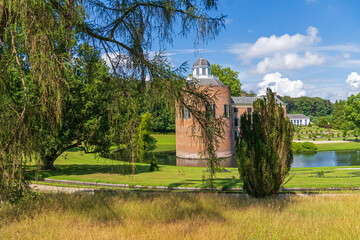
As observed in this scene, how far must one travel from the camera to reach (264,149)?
8.01 metres

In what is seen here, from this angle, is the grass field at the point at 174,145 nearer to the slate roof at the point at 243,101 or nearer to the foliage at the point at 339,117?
the slate roof at the point at 243,101

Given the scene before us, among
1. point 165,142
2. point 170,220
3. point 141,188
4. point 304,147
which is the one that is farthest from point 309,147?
point 170,220

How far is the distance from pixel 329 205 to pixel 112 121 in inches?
198

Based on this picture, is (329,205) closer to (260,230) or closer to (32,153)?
(260,230)

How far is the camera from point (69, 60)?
3.45m

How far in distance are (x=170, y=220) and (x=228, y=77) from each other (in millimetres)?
53876

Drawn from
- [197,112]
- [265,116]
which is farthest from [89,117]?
[197,112]

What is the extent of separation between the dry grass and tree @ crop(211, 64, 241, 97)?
51.0 m

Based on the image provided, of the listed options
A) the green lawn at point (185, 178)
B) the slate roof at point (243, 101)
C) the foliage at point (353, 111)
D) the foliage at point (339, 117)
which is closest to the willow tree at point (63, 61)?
the green lawn at point (185, 178)

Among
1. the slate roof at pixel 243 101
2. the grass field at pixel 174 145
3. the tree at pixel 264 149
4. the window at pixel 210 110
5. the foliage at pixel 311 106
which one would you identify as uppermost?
the foliage at pixel 311 106

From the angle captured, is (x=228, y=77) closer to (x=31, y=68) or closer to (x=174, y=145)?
(x=174, y=145)

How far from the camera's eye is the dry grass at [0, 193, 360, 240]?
4.07m

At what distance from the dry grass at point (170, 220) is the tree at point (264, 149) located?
1.55 meters

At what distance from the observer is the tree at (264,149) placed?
8.10 metres
